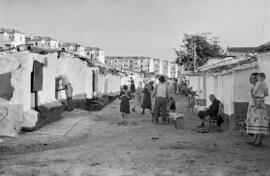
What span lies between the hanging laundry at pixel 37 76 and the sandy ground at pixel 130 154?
119 centimetres

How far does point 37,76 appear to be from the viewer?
11.5 meters

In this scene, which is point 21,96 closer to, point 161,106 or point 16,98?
point 16,98

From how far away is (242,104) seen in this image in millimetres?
10992

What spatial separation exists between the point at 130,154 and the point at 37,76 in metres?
5.15

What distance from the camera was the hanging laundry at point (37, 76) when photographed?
11211mm

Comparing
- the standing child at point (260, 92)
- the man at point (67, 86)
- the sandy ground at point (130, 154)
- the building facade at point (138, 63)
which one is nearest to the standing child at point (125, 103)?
the sandy ground at point (130, 154)

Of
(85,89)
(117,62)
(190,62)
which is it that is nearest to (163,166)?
(85,89)

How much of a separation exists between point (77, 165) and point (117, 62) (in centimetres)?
13154

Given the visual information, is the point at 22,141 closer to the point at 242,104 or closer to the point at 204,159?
the point at 204,159

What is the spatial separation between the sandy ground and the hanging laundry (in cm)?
119


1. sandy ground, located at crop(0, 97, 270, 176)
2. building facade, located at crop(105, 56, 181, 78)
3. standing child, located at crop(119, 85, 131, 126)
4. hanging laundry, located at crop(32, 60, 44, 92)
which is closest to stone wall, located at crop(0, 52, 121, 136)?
hanging laundry, located at crop(32, 60, 44, 92)

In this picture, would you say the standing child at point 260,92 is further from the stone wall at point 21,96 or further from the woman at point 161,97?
the stone wall at point 21,96

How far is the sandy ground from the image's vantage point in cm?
613

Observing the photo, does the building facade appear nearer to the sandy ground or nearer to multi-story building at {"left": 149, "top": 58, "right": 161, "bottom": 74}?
multi-story building at {"left": 149, "top": 58, "right": 161, "bottom": 74}
